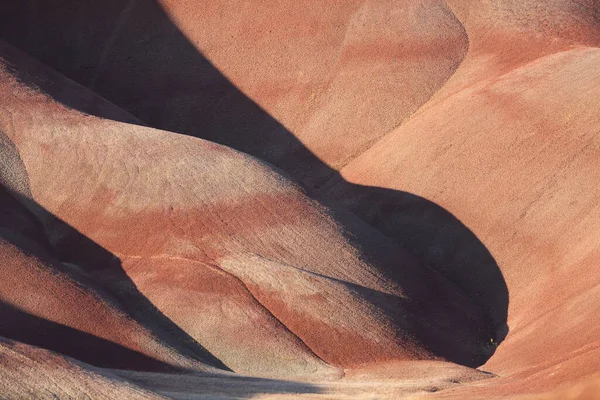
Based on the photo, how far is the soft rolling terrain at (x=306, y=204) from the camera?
21.5 m

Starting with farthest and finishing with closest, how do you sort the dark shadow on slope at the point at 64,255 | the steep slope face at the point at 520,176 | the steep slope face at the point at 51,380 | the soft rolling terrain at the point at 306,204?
the steep slope face at the point at 520,176, the dark shadow on slope at the point at 64,255, the soft rolling terrain at the point at 306,204, the steep slope face at the point at 51,380

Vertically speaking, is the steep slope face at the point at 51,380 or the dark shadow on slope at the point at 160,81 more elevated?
the steep slope face at the point at 51,380

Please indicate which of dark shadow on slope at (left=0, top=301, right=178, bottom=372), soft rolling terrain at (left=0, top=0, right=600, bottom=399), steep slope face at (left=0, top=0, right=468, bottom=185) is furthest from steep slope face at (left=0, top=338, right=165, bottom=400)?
steep slope face at (left=0, top=0, right=468, bottom=185)

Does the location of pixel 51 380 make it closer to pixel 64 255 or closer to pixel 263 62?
pixel 64 255

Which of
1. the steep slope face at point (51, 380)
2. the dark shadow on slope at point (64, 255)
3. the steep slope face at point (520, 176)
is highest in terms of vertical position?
the steep slope face at point (520, 176)

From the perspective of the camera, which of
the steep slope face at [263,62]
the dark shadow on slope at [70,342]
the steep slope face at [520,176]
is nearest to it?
the dark shadow on slope at [70,342]

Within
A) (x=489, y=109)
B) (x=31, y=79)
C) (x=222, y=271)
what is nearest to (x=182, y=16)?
(x=31, y=79)

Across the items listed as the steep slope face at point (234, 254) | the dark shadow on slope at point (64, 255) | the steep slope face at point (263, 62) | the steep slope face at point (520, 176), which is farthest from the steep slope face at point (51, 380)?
the steep slope face at point (263, 62)

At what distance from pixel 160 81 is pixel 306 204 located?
34.5 ft

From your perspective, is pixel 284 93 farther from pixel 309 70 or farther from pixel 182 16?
pixel 182 16

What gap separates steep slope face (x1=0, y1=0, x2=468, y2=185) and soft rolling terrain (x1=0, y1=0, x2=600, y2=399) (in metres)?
0.07

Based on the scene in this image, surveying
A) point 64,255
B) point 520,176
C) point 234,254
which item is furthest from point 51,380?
point 520,176

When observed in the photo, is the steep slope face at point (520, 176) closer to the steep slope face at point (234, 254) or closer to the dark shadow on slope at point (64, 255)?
the steep slope face at point (234, 254)

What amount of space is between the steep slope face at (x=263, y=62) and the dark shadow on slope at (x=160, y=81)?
0.03 meters
